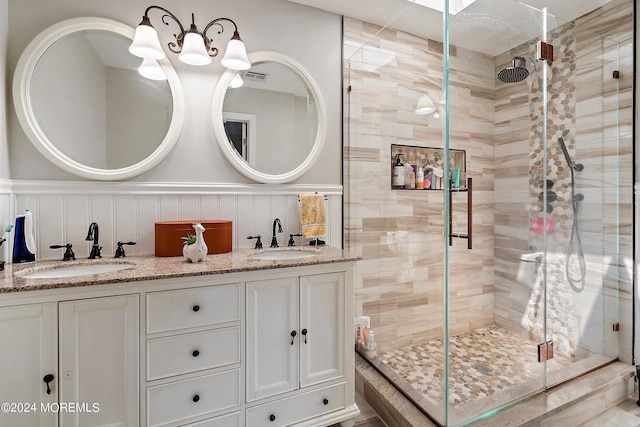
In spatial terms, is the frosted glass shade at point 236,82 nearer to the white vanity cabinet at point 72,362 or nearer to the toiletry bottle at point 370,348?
the white vanity cabinet at point 72,362

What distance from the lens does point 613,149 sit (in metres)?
2.03

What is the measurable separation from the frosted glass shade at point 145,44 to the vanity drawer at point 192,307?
47.8 inches

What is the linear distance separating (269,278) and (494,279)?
1579mm

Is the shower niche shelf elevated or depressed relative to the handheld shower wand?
elevated

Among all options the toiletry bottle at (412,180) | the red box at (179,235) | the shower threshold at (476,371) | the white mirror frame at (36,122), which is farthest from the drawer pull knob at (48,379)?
the toiletry bottle at (412,180)

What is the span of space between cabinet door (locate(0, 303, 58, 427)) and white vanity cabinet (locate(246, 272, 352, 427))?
0.72 m

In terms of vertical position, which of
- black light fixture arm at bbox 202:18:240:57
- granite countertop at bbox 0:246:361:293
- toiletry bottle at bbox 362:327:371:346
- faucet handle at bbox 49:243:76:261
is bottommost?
toiletry bottle at bbox 362:327:371:346

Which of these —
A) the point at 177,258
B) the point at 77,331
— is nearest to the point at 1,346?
the point at 77,331

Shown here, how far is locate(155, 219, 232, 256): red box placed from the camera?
62.9 inches

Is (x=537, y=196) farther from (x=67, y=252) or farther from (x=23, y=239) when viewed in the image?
(x=23, y=239)

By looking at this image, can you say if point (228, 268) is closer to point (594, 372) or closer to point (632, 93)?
point (594, 372)

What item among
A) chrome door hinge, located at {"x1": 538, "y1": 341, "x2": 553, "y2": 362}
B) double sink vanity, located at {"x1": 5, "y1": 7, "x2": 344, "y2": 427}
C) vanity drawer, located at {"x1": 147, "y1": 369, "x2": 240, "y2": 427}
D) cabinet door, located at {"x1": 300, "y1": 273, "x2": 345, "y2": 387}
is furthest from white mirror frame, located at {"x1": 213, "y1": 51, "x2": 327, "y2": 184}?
chrome door hinge, located at {"x1": 538, "y1": 341, "x2": 553, "y2": 362}

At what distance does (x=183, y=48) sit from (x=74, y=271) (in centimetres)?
126

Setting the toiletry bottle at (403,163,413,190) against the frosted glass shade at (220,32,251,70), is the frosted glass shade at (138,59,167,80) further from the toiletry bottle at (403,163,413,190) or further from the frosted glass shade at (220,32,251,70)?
the toiletry bottle at (403,163,413,190)
